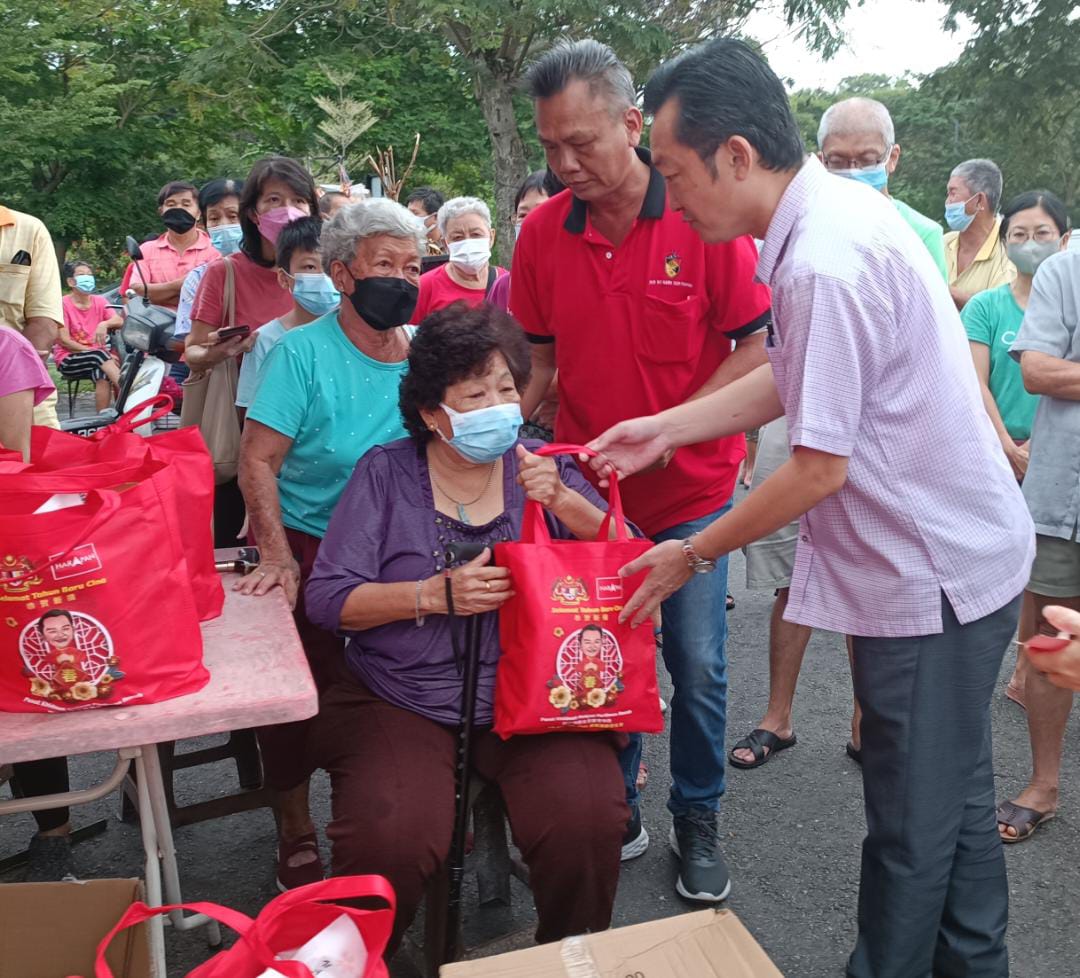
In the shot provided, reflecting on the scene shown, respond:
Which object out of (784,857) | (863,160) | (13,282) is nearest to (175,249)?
(13,282)

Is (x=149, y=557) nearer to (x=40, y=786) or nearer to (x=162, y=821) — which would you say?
(x=162, y=821)

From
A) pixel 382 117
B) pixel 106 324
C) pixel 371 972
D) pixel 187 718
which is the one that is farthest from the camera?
pixel 382 117

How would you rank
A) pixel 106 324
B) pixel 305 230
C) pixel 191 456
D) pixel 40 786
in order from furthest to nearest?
pixel 106 324 → pixel 305 230 → pixel 40 786 → pixel 191 456

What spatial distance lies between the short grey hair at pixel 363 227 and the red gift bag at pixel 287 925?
71.3 inches

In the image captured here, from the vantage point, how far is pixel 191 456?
7.54ft

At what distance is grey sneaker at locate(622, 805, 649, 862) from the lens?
3148 millimetres

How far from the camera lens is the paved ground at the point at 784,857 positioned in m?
2.77

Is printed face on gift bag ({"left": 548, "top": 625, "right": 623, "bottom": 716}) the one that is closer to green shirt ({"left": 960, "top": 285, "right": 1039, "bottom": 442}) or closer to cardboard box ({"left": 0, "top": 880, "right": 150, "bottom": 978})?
cardboard box ({"left": 0, "top": 880, "right": 150, "bottom": 978})

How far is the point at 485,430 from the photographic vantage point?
249cm

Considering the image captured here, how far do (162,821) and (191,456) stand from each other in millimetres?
892

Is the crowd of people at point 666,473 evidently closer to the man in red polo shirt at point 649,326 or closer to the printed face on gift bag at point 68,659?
the man in red polo shirt at point 649,326

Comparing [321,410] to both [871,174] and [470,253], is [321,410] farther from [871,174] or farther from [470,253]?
[871,174]

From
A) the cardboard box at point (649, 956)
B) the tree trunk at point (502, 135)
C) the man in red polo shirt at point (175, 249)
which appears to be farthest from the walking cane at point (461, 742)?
the tree trunk at point (502, 135)

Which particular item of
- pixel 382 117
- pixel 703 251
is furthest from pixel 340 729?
pixel 382 117
